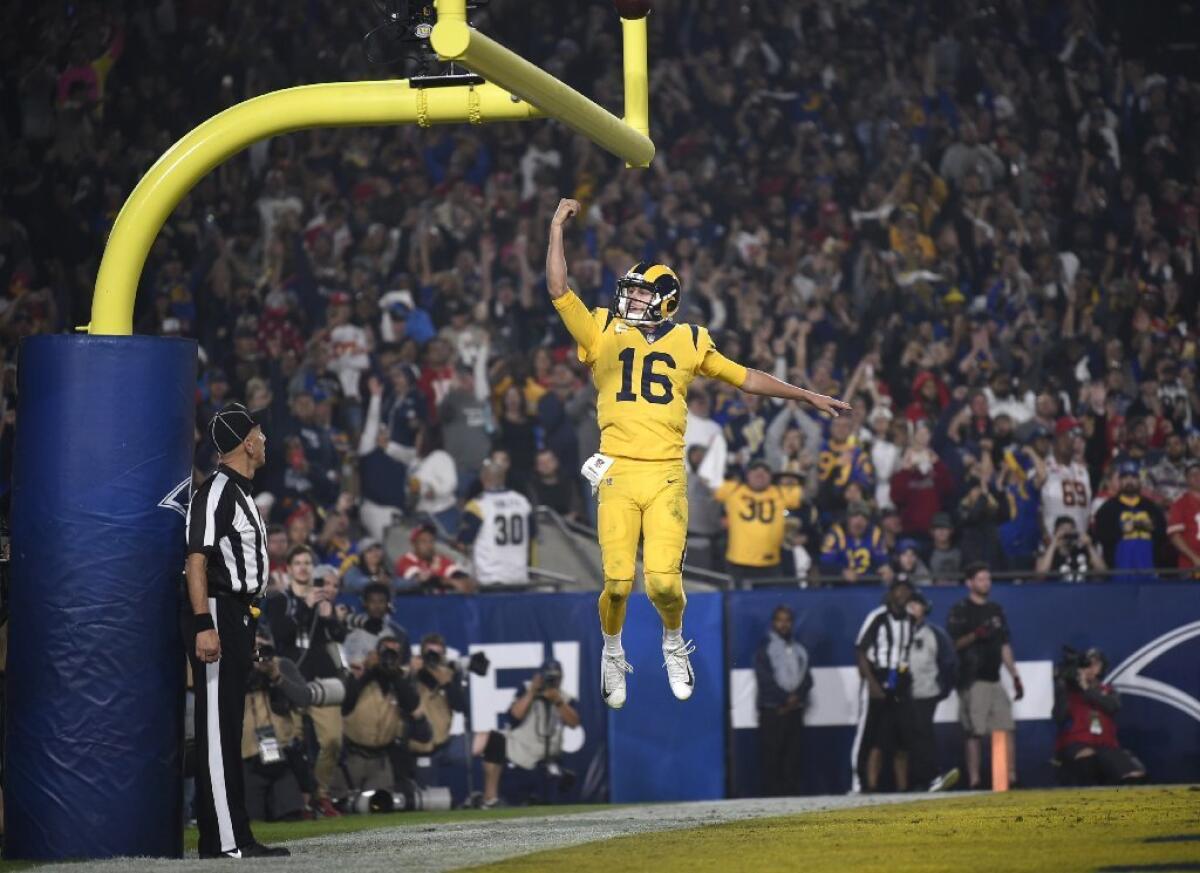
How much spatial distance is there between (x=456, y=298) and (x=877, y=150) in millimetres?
5613

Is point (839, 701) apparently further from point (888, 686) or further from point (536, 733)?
point (536, 733)

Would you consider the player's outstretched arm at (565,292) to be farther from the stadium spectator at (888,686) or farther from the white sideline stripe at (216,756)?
the stadium spectator at (888,686)

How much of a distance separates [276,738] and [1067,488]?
7754mm

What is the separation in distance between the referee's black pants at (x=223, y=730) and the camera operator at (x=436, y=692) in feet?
18.4

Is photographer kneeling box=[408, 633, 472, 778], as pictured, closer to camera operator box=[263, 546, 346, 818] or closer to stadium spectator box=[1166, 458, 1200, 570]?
camera operator box=[263, 546, 346, 818]

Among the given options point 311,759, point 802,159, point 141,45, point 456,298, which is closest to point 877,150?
point 802,159

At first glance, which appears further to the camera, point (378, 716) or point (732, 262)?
point (732, 262)

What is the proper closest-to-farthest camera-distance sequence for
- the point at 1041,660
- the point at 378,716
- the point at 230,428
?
the point at 230,428 < the point at 378,716 < the point at 1041,660

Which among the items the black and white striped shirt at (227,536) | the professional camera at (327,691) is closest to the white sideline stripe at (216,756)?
the black and white striped shirt at (227,536)

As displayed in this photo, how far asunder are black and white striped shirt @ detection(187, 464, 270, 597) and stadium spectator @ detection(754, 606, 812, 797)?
22.5ft

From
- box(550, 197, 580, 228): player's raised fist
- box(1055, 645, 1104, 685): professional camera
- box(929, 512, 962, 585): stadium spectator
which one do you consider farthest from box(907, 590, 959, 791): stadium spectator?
box(550, 197, 580, 228): player's raised fist

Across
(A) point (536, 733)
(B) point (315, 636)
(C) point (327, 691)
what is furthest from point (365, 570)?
A: (A) point (536, 733)

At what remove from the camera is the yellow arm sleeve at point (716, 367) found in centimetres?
1026

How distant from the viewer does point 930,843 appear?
28.3 feet
